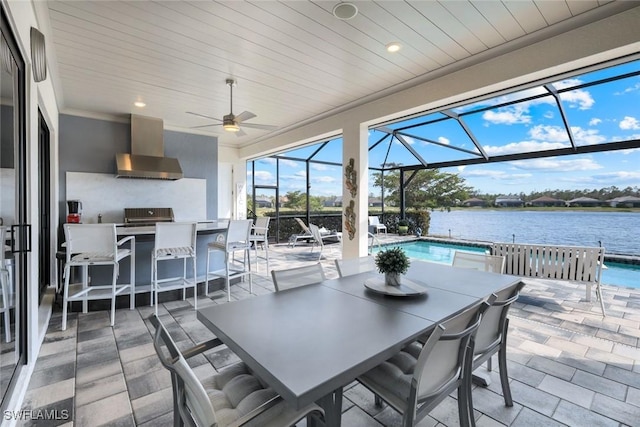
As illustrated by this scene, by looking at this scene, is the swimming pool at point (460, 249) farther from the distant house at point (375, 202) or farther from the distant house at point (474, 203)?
the distant house at point (375, 202)

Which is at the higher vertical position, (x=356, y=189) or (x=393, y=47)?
(x=393, y=47)

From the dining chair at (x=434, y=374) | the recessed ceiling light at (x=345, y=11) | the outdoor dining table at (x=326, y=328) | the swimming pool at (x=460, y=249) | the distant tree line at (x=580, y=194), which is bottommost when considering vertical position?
the swimming pool at (x=460, y=249)

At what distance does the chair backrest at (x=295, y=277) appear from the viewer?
6.69 feet

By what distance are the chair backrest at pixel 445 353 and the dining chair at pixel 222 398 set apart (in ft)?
1.49

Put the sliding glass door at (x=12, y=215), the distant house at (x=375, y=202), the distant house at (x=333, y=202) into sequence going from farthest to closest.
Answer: the distant house at (x=375, y=202), the distant house at (x=333, y=202), the sliding glass door at (x=12, y=215)

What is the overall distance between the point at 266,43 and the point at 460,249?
7.94m

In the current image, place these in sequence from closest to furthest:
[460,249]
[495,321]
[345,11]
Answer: [495,321], [345,11], [460,249]

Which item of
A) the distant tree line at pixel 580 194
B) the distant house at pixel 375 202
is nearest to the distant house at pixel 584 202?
the distant tree line at pixel 580 194

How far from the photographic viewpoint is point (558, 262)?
12.2ft

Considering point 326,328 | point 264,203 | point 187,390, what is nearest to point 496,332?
point 326,328

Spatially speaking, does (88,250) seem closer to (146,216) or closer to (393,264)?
(146,216)

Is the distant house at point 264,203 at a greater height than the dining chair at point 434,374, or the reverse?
the distant house at point 264,203

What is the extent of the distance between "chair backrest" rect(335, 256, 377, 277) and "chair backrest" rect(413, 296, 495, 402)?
1151 millimetres

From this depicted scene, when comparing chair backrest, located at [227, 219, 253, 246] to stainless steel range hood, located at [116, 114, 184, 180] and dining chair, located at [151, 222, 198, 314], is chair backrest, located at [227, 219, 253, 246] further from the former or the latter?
stainless steel range hood, located at [116, 114, 184, 180]
